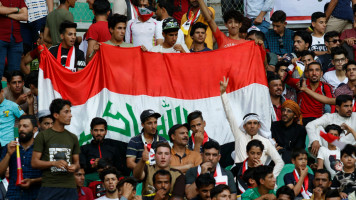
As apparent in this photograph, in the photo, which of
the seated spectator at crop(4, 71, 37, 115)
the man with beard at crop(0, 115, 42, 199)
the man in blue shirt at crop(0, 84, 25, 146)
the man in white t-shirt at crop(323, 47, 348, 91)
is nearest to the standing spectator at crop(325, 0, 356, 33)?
the man in white t-shirt at crop(323, 47, 348, 91)

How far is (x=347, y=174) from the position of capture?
14.2 meters

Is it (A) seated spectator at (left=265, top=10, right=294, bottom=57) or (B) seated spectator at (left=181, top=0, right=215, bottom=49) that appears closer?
(B) seated spectator at (left=181, top=0, right=215, bottom=49)

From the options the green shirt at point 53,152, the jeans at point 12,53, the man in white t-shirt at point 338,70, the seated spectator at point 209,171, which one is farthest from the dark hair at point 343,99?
the jeans at point 12,53

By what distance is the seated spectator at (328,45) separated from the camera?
59.3 ft

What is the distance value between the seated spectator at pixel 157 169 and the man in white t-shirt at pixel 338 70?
16.2 ft

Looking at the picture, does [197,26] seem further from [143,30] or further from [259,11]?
[259,11]

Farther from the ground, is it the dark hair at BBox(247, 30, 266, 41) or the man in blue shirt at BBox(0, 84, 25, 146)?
the dark hair at BBox(247, 30, 266, 41)

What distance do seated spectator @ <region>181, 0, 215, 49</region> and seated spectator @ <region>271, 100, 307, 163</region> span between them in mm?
2324

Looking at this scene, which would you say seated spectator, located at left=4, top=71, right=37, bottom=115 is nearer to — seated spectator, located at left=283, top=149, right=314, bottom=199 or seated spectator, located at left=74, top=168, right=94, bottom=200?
seated spectator, located at left=74, top=168, right=94, bottom=200

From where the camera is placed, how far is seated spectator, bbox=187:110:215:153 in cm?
1427

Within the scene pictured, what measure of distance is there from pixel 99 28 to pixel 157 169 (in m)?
4.51

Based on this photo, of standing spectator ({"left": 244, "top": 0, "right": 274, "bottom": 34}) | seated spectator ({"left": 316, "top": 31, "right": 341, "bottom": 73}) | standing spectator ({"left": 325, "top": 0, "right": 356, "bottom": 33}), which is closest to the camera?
seated spectator ({"left": 316, "top": 31, "right": 341, "bottom": 73})

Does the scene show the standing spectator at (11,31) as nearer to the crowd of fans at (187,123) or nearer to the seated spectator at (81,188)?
the crowd of fans at (187,123)

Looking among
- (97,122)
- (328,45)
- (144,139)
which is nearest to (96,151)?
(97,122)
